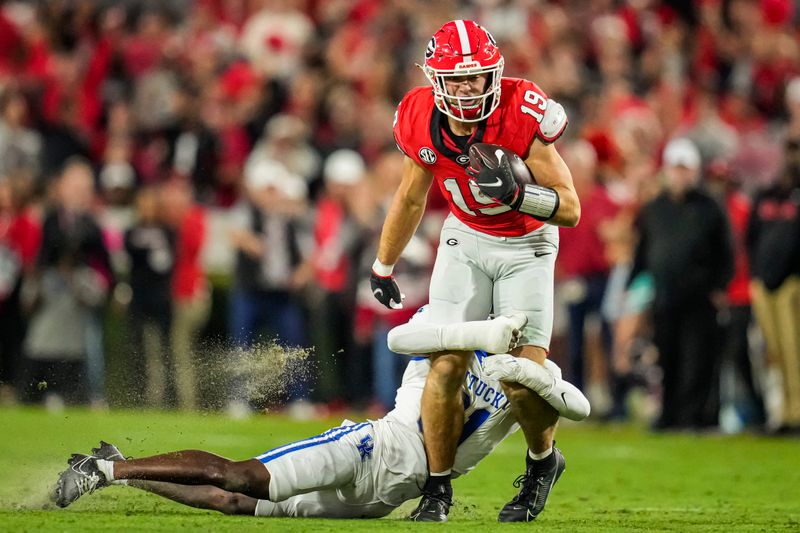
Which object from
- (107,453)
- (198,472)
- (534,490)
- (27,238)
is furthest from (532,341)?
(27,238)

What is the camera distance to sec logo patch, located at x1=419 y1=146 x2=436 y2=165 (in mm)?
A: 7035

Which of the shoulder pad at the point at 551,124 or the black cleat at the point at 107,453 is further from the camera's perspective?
the shoulder pad at the point at 551,124

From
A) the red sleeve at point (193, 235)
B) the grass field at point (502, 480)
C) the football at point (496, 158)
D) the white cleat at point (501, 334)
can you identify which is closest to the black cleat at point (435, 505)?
the grass field at point (502, 480)

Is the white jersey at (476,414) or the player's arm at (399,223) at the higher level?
the player's arm at (399,223)

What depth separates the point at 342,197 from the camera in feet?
44.9

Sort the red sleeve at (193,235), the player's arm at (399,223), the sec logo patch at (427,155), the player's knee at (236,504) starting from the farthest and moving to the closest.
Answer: the red sleeve at (193,235) < the player's arm at (399,223) < the sec logo patch at (427,155) < the player's knee at (236,504)

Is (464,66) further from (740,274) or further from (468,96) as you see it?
(740,274)

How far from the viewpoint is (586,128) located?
47.0ft

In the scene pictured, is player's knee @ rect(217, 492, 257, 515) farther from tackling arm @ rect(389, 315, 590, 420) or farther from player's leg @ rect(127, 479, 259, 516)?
tackling arm @ rect(389, 315, 590, 420)

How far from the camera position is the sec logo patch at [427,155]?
7035mm

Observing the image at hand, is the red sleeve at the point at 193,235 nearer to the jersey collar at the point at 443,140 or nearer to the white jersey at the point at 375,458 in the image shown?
the jersey collar at the point at 443,140

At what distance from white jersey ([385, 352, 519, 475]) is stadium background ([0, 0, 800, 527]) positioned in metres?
Result: 5.11

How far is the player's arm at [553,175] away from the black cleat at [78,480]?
2.39 metres

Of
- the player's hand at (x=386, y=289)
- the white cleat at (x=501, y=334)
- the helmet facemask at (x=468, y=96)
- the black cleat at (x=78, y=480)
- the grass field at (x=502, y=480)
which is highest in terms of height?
the helmet facemask at (x=468, y=96)
